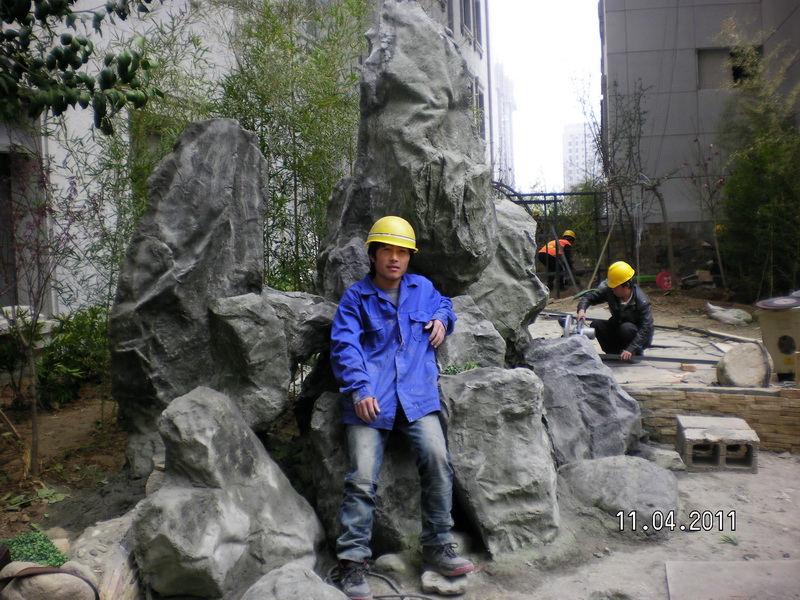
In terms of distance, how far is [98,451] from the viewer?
4.72 meters

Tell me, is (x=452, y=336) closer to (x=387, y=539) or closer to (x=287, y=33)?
(x=387, y=539)

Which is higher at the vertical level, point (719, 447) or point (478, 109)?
point (478, 109)

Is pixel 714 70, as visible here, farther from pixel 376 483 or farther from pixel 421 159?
pixel 376 483

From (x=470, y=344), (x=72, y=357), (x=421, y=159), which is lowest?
(x=72, y=357)

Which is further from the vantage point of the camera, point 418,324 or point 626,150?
point 626,150

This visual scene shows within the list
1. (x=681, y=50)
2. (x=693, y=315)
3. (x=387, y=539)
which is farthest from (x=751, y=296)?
(x=387, y=539)

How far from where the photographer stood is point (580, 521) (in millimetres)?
3672

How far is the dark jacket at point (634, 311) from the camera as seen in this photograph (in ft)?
21.5

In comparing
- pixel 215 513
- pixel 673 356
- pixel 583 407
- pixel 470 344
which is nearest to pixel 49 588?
pixel 215 513

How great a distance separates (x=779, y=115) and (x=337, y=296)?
31.0ft

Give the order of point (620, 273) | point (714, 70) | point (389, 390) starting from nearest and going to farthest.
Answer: point (389, 390) → point (620, 273) → point (714, 70)

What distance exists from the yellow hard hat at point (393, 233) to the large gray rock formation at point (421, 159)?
642 millimetres

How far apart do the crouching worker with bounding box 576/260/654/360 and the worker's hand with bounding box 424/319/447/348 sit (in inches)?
119

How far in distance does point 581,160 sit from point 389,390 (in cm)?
2251
